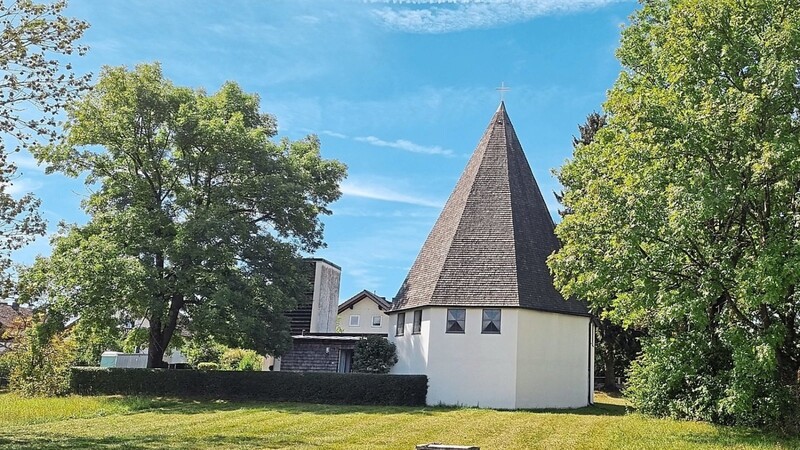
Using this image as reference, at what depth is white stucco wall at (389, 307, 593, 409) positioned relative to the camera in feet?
82.5

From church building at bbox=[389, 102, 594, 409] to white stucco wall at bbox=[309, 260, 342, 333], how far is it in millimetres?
8275

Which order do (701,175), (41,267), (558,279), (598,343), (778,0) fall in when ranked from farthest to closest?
(598,343) < (41,267) < (558,279) < (778,0) < (701,175)

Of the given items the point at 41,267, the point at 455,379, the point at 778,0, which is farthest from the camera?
the point at 41,267

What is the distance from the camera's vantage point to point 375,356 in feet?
91.7

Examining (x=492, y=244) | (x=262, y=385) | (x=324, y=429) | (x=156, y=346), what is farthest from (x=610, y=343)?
(x=324, y=429)

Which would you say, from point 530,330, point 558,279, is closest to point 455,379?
point 530,330

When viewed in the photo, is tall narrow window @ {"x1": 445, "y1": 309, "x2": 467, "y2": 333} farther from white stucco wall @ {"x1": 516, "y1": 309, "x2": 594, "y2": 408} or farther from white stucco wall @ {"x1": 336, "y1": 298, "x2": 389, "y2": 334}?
white stucco wall @ {"x1": 336, "y1": 298, "x2": 389, "y2": 334}

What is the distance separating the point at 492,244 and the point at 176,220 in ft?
42.5

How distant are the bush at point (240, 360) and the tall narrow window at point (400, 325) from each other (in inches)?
438

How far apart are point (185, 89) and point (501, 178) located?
13.8 m

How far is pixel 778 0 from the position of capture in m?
16.6

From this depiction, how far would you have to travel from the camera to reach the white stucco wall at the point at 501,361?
25.1m

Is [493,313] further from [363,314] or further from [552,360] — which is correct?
[363,314]

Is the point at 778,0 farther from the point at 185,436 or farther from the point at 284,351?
the point at 284,351
